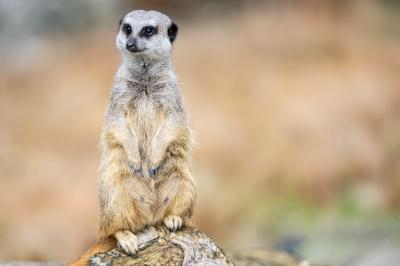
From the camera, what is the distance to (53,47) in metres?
13.5

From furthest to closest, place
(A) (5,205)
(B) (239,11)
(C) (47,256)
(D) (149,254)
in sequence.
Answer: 1. (B) (239,11)
2. (A) (5,205)
3. (C) (47,256)
4. (D) (149,254)

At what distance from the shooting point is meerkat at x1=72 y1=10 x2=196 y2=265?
228 inches

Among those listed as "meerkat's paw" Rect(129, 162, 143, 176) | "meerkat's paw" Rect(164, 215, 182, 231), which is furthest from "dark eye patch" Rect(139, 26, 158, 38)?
"meerkat's paw" Rect(164, 215, 182, 231)

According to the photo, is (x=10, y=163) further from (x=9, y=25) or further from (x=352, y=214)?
(x=352, y=214)

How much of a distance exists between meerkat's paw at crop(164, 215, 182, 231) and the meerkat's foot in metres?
Result: 0.22

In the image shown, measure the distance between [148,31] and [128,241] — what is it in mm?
1375

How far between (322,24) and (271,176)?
10.3 ft

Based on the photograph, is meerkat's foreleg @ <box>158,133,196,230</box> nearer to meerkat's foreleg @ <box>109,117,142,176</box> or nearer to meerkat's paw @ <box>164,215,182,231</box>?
meerkat's paw @ <box>164,215,182,231</box>

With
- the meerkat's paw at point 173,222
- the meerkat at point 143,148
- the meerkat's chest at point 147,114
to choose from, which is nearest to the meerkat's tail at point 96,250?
the meerkat at point 143,148

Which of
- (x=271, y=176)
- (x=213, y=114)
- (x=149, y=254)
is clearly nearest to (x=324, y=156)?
(x=271, y=176)

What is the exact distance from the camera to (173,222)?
18.9 ft

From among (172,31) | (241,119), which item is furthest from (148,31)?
(241,119)

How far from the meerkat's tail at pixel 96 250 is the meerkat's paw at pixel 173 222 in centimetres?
33

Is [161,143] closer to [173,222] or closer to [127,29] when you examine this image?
[173,222]
